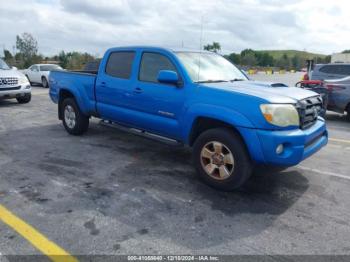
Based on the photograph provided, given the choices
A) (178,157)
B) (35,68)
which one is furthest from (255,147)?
(35,68)

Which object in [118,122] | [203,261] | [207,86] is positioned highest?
[207,86]

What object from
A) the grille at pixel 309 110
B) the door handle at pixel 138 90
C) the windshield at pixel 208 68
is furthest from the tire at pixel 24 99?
the grille at pixel 309 110

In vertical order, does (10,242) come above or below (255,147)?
below

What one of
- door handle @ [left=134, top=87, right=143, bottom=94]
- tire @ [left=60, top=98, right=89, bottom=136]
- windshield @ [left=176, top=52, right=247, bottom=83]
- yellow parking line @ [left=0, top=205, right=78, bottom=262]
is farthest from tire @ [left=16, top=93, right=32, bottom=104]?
yellow parking line @ [left=0, top=205, right=78, bottom=262]

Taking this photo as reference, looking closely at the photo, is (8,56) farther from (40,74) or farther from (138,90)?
(138,90)

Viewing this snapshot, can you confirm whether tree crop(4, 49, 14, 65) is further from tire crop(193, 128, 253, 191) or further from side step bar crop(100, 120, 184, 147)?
tire crop(193, 128, 253, 191)

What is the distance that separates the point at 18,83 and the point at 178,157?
26.3 feet

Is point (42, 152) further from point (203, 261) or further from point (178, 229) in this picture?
point (203, 261)

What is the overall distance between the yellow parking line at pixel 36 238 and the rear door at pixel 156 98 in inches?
89.7

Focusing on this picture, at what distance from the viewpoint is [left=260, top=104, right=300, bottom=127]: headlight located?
3924 millimetres

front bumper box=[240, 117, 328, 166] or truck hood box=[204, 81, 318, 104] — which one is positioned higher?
truck hood box=[204, 81, 318, 104]

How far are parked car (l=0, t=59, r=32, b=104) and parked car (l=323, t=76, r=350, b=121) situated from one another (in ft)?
31.1

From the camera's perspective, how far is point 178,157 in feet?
19.1

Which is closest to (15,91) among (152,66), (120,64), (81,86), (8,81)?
(8,81)
